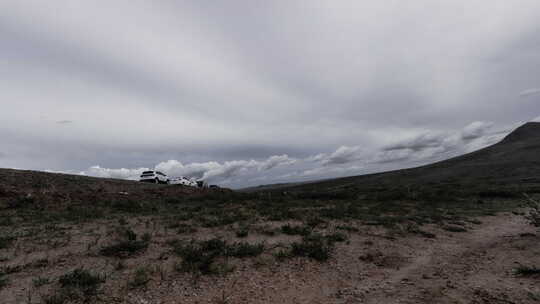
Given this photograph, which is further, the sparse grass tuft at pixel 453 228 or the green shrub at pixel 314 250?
the sparse grass tuft at pixel 453 228

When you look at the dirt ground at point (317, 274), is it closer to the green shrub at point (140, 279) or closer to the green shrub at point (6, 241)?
the green shrub at point (140, 279)

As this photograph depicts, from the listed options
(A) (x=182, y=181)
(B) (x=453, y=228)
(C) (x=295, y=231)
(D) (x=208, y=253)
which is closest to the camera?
(D) (x=208, y=253)

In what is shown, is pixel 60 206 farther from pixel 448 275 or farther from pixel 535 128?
pixel 535 128

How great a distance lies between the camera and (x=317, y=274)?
21.1 ft

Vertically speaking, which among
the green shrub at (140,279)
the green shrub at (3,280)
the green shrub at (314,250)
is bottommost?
the green shrub at (314,250)

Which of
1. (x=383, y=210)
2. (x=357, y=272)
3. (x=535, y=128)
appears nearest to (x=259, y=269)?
(x=357, y=272)

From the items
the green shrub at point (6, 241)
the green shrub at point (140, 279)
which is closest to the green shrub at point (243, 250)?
the green shrub at point (140, 279)

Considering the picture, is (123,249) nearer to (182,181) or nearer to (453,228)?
(453,228)

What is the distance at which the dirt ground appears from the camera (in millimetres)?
5125

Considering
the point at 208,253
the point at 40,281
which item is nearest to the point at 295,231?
the point at 208,253

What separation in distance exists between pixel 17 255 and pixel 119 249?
2.79 metres

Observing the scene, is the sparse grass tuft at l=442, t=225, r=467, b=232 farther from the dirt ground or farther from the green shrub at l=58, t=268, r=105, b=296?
the green shrub at l=58, t=268, r=105, b=296

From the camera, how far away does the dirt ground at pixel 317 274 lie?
16.8 feet

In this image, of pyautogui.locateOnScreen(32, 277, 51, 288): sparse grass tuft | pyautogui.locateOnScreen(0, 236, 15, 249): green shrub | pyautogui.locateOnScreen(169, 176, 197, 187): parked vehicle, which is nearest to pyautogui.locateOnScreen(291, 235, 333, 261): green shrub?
pyautogui.locateOnScreen(32, 277, 51, 288): sparse grass tuft
